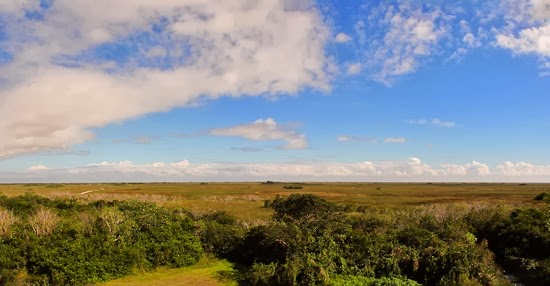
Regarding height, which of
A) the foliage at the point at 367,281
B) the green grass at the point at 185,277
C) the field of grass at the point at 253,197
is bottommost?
the green grass at the point at 185,277

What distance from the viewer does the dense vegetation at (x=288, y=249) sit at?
21.0 meters

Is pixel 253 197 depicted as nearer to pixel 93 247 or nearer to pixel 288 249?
pixel 288 249

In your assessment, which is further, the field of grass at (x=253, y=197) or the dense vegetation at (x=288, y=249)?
the field of grass at (x=253, y=197)

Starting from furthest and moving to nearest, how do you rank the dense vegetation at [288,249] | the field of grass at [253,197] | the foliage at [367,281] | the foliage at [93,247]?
the field of grass at [253,197]
the foliage at [93,247]
the dense vegetation at [288,249]
the foliage at [367,281]

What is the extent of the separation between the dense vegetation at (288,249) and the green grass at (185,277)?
0.56 m

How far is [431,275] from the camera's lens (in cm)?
2139

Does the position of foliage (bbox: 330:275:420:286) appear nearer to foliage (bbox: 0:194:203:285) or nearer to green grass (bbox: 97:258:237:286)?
green grass (bbox: 97:258:237:286)

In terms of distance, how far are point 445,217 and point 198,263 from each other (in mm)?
20033

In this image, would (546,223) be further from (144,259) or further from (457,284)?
(144,259)

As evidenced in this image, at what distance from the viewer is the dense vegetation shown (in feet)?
68.7

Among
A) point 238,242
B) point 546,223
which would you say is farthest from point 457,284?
point 238,242

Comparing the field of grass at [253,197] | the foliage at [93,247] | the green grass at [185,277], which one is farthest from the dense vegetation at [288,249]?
the field of grass at [253,197]

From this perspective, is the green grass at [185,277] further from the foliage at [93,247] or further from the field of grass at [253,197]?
the field of grass at [253,197]

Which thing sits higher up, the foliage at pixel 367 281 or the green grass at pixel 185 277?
the foliage at pixel 367 281
